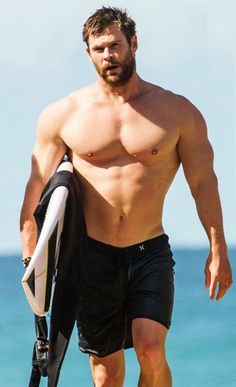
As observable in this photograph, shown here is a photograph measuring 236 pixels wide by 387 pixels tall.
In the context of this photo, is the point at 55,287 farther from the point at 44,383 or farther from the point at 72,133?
the point at 44,383

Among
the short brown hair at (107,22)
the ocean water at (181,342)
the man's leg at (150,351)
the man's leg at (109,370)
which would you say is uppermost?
the short brown hair at (107,22)

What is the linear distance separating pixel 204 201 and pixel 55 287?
0.74 meters

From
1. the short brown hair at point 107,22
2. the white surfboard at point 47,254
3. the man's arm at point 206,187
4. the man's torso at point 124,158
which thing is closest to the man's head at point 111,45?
the short brown hair at point 107,22

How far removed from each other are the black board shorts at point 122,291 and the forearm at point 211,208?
0.67 ft

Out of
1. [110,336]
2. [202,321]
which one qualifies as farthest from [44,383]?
[110,336]

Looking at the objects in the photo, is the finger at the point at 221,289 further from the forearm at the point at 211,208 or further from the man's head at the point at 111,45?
the man's head at the point at 111,45

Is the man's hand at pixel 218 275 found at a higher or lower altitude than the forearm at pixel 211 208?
lower

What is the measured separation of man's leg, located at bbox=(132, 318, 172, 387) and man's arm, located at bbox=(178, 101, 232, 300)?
32 cm

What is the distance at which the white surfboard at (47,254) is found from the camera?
245 inches

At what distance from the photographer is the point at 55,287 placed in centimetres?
641

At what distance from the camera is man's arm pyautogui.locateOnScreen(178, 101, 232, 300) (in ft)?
20.6

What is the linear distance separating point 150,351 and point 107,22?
1386 mm

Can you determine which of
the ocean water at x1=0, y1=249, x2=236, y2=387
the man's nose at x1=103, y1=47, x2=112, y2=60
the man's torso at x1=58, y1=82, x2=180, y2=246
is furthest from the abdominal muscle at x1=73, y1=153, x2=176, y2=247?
the ocean water at x1=0, y1=249, x2=236, y2=387

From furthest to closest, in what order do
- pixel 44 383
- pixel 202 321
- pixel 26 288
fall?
pixel 202 321 → pixel 44 383 → pixel 26 288
